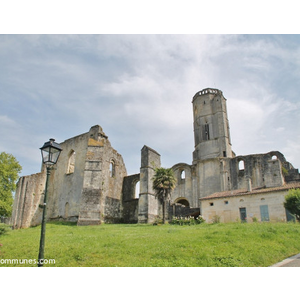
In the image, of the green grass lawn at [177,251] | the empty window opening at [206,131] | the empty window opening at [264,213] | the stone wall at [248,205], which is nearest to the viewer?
the green grass lawn at [177,251]

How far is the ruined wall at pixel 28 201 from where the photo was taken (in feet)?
84.1

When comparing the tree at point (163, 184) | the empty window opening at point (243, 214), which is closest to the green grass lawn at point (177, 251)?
the empty window opening at point (243, 214)

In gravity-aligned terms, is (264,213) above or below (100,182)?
below

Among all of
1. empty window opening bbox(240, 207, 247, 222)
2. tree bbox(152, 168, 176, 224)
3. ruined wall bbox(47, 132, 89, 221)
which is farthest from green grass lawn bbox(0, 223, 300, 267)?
ruined wall bbox(47, 132, 89, 221)

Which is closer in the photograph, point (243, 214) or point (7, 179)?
point (243, 214)

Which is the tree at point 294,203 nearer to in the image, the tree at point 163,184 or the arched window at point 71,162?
the tree at point 163,184

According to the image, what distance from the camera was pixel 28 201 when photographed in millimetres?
26047

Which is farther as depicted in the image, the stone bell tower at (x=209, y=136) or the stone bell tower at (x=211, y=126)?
the stone bell tower at (x=211, y=126)

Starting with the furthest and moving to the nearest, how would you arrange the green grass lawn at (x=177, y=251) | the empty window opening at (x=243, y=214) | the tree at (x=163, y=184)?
the tree at (x=163, y=184), the empty window opening at (x=243, y=214), the green grass lawn at (x=177, y=251)

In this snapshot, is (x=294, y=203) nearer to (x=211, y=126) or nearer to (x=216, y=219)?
(x=216, y=219)

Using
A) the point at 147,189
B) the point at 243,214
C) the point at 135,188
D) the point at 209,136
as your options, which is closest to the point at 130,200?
the point at 135,188

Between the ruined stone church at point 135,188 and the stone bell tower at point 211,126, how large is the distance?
522 cm

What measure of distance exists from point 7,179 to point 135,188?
40.5 ft

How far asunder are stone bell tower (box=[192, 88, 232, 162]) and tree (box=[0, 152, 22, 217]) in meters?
24.7
